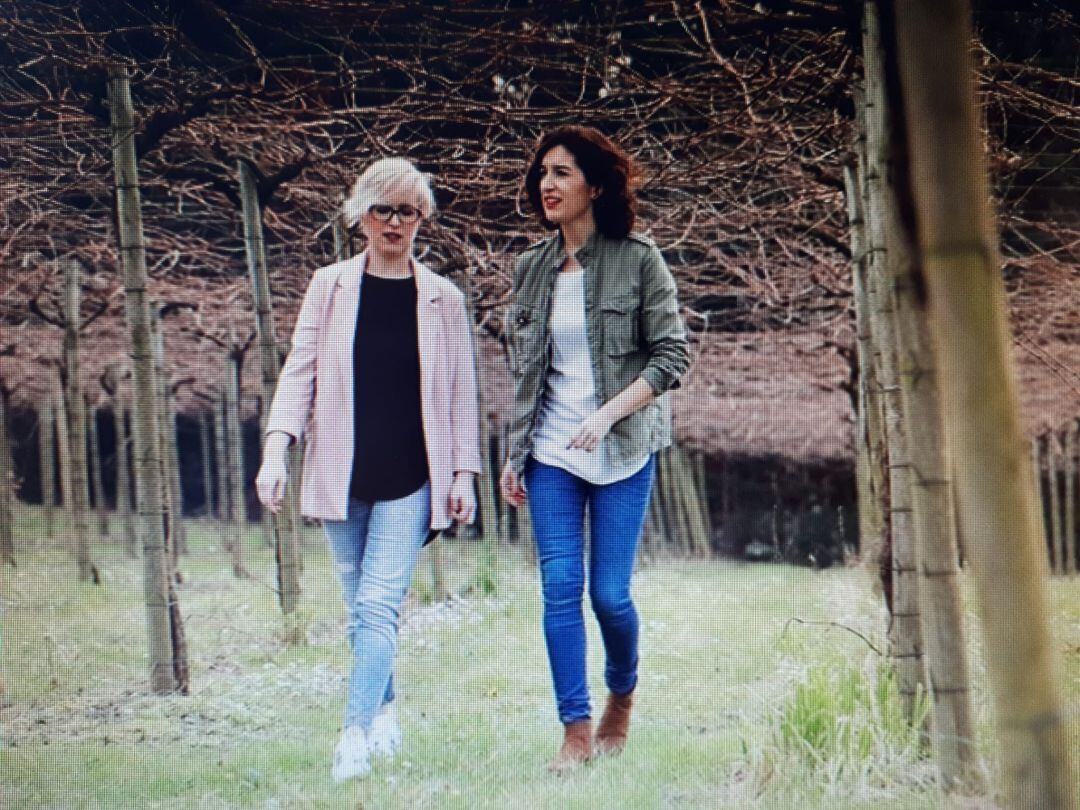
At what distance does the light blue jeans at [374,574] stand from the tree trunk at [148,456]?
786 millimetres

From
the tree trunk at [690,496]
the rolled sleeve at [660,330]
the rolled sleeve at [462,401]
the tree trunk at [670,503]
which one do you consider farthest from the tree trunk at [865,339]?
the tree trunk at [670,503]

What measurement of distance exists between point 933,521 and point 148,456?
195cm

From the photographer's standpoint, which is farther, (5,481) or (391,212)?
(5,481)

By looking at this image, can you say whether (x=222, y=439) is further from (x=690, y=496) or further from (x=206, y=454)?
(x=690, y=496)

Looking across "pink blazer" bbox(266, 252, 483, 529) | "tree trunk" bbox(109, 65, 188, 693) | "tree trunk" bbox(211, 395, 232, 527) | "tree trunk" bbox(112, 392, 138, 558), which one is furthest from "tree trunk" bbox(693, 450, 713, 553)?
"pink blazer" bbox(266, 252, 483, 529)

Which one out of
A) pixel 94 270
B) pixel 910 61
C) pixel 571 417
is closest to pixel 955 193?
pixel 910 61

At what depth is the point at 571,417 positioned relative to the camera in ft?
6.85

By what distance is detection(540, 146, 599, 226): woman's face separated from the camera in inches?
84.5

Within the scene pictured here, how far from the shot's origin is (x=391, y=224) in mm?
2201

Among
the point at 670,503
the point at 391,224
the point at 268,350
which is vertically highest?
the point at 391,224

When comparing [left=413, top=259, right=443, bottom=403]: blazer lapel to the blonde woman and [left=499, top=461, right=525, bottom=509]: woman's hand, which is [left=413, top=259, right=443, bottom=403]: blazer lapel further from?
[left=499, top=461, right=525, bottom=509]: woman's hand

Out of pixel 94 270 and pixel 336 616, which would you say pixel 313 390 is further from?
pixel 94 270

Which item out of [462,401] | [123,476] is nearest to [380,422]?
[462,401]

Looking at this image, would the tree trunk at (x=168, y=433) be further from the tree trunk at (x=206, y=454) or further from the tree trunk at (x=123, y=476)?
the tree trunk at (x=123, y=476)
